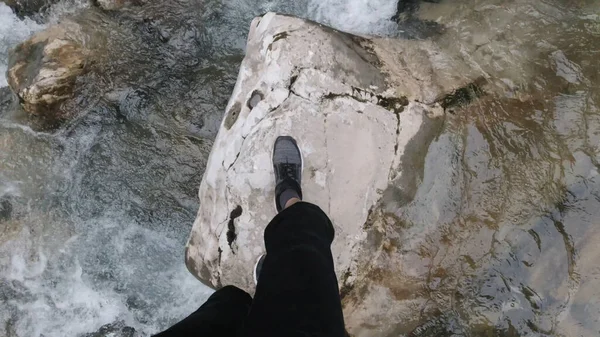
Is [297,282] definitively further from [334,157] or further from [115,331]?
[115,331]

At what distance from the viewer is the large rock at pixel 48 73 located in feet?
11.4

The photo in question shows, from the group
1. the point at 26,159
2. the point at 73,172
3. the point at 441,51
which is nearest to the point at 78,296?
the point at 73,172

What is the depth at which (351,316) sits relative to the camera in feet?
8.84

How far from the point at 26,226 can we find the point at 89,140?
2.66 ft

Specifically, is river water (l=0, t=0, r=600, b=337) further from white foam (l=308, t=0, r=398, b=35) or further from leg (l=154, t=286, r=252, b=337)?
leg (l=154, t=286, r=252, b=337)

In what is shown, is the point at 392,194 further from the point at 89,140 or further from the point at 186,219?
the point at 89,140

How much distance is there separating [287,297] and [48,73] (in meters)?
2.86

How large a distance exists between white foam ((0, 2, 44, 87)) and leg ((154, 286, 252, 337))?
3241 mm

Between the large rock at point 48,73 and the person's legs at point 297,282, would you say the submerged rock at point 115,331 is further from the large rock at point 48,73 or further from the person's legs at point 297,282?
the person's legs at point 297,282

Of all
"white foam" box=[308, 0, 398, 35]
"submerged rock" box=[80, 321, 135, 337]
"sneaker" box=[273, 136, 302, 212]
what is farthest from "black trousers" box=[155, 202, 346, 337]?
"white foam" box=[308, 0, 398, 35]

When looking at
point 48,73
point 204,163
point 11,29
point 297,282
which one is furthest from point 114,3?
point 297,282

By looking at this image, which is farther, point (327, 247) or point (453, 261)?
point (453, 261)

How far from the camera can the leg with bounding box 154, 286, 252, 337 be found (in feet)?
5.82

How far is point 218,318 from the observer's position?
193cm
